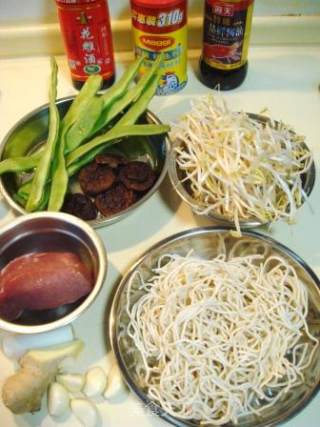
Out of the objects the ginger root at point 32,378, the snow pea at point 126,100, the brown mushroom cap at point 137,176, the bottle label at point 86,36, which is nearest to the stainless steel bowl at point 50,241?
the ginger root at point 32,378

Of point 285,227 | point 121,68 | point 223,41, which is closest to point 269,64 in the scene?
point 223,41

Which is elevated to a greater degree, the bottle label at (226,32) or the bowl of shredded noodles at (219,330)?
the bottle label at (226,32)

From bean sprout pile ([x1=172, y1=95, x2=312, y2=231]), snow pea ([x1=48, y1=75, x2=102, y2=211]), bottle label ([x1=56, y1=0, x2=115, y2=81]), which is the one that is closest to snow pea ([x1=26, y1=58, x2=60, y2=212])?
snow pea ([x1=48, y1=75, x2=102, y2=211])

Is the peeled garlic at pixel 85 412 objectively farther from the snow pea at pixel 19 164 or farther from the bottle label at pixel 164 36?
the bottle label at pixel 164 36

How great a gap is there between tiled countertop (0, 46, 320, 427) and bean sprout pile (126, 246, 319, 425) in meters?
0.06

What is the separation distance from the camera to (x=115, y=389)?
714 mm

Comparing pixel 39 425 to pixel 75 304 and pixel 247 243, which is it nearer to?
pixel 75 304

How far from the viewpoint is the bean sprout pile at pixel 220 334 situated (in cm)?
70

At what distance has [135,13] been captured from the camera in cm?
94

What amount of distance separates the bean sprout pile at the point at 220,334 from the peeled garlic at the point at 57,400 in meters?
0.12

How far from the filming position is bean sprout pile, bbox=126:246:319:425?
703 mm

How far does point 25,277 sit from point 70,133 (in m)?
0.34

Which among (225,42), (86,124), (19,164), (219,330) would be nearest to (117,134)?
(86,124)

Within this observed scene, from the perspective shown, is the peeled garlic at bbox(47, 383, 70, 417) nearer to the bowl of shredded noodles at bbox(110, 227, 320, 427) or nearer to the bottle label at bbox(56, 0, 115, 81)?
the bowl of shredded noodles at bbox(110, 227, 320, 427)
